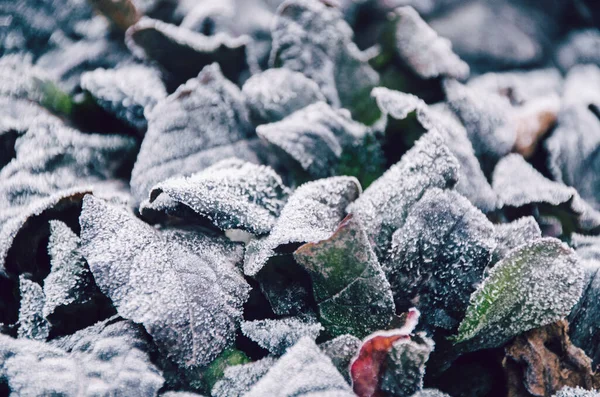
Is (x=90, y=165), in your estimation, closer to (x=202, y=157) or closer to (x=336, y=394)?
(x=202, y=157)

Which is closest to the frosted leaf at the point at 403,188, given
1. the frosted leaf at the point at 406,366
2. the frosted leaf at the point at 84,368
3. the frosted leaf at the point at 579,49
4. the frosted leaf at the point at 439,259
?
the frosted leaf at the point at 439,259

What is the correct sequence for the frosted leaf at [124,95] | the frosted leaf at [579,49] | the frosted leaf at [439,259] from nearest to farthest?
the frosted leaf at [439,259] < the frosted leaf at [124,95] < the frosted leaf at [579,49]

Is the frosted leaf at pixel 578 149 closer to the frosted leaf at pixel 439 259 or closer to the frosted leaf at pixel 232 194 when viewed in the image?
the frosted leaf at pixel 439 259

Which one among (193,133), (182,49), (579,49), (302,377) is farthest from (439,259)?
(579,49)

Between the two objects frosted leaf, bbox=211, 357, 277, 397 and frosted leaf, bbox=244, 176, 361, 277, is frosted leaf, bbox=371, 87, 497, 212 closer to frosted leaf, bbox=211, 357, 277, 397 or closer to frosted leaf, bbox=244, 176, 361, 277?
frosted leaf, bbox=244, 176, 361, 277

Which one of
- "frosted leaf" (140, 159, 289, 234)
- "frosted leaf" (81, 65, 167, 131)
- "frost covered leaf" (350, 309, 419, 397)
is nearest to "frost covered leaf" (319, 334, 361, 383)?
"frost covered leaf" (350, 309, 419, 397)

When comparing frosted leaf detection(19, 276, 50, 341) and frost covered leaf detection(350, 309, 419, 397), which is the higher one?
frost covered leaf detection(350, 309, 419, 397)
